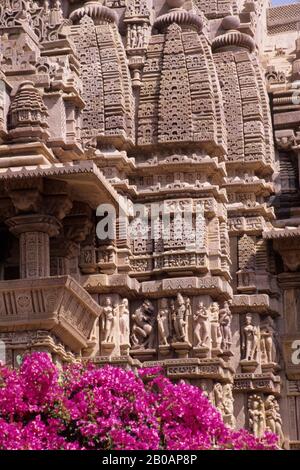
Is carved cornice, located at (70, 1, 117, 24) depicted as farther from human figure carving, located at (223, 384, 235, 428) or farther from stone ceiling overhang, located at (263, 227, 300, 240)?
human figure carving, located at (223, 384, 235, 428)

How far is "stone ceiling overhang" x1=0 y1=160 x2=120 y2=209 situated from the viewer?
28547 mm

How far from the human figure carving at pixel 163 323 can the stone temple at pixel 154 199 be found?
24 mm

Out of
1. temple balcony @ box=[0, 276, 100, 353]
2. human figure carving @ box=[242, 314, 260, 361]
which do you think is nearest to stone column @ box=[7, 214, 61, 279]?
temple balcony @ box=[0, 276, 100, 353]

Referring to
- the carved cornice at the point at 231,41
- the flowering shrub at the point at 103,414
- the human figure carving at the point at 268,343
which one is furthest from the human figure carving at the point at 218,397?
the carved cornice at the point at 231,41

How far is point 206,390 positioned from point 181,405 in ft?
22.2

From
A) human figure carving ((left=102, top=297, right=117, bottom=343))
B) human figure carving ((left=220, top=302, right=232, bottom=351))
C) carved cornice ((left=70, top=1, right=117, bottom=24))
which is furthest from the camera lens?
carved cornice ((left=70, top=1, right=117, bottom=24))

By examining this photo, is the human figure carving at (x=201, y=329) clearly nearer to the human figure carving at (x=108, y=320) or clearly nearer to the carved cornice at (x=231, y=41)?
the human figure carving at (x=108, y=320)

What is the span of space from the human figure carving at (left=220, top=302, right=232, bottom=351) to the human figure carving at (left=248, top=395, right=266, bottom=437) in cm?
132

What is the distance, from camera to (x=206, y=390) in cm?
3150

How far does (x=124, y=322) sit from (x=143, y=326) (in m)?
0.41

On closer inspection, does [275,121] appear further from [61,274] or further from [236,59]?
[61,274]

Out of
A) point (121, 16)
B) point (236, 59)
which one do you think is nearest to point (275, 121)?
point (236, 59)

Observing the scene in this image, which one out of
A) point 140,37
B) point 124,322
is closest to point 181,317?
point 124,322

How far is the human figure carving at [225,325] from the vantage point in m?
32.5
